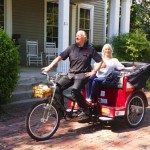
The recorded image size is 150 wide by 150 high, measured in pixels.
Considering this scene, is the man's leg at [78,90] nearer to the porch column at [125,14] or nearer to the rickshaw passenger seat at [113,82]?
the rickshaw passenger seat at [113,82]

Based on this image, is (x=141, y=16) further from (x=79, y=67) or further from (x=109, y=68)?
(x=79, y=67)

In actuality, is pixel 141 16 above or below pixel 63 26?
above

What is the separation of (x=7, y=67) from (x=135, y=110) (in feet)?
8.97

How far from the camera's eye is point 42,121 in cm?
568

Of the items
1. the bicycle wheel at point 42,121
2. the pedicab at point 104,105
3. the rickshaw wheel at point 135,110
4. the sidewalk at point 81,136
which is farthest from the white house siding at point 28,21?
the bicycle wheel at point 42,121

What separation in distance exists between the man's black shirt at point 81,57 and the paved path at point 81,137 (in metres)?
1.13

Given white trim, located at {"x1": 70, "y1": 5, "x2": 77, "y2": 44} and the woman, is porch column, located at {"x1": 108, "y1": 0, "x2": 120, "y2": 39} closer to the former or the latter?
white trim, located at {"x1": 70, "y1": 5, "x2": 77, "y2": 44}

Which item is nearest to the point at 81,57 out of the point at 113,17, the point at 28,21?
the point at 113,17

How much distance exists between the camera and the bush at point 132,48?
11625mm

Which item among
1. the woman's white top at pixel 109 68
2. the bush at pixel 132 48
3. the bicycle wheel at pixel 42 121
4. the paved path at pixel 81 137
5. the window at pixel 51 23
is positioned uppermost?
the window at pixel 51 23

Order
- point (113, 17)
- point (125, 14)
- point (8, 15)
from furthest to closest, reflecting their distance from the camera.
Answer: point (125, 14) → point (113, 17) → point (8, 15)

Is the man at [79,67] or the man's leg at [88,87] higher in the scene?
the man at [79,67]

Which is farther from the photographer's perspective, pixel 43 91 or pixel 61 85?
pixel 61 85

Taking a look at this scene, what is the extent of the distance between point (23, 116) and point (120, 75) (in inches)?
89.8
